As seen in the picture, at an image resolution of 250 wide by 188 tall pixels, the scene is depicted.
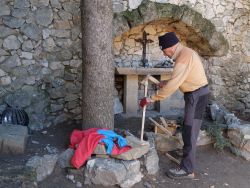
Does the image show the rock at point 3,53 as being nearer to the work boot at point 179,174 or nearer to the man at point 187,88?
the man at point 187,88

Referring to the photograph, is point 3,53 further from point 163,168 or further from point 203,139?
point 203,139

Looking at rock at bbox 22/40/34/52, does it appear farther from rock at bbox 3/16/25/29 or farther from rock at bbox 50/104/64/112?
rock at bbox 50/104/64/112

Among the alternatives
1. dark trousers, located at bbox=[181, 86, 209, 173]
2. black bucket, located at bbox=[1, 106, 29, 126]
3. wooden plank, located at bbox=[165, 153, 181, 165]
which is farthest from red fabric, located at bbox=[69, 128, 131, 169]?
black bucket, located at bbox=[1, 106, 29, 126]

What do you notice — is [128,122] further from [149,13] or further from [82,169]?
[82,169]

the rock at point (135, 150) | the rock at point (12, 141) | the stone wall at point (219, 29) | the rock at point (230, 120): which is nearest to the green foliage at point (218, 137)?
the rock at point (230, 120)

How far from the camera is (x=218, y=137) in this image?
5.06 meters

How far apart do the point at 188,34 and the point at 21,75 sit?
291 cm

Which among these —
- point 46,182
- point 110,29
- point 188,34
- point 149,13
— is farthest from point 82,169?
point 188,34

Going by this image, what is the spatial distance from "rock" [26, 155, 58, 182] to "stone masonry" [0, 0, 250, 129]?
1.48 m

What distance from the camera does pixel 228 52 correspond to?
22.0 feet

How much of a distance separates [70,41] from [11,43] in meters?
0.85

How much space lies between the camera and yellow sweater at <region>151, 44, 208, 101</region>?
3865 mm

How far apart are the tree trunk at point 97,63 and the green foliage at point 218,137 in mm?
1473

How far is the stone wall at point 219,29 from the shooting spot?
227 inches
